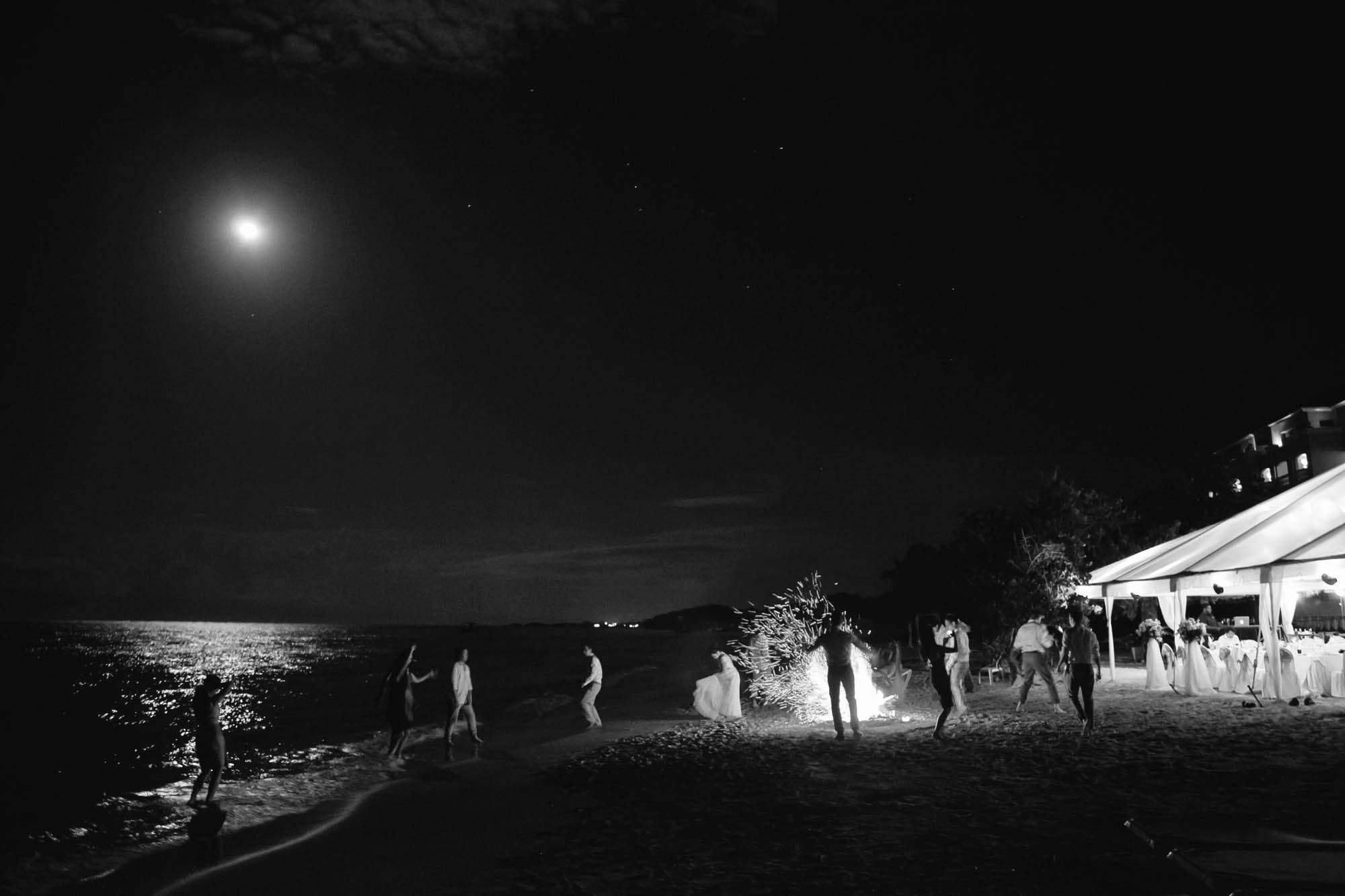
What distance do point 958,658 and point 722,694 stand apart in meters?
4.53

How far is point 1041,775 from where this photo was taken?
30.1 feet

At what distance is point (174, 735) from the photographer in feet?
105

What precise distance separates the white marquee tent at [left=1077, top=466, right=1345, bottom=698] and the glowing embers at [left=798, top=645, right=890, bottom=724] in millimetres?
6276

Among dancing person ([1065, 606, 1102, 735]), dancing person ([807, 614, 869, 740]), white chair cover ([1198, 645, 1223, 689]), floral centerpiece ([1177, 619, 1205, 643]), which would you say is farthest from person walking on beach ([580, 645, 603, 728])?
floral centerpiece ([1177, 619, 1205, 643])

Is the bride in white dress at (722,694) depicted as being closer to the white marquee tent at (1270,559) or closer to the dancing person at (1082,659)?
the dancing person at (1082,659)

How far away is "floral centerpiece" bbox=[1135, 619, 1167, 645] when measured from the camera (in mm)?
22109

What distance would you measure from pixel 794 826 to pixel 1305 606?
28673 millimetres

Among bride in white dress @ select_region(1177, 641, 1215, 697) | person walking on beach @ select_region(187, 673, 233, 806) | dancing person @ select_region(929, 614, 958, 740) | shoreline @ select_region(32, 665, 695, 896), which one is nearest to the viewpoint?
shoreline @ select_region(32, 665, 695, 896)

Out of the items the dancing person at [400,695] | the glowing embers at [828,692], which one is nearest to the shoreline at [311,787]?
the dancing person at [400,695]

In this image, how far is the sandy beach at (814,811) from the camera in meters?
6.35

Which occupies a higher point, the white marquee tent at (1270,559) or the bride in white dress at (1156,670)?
the white marquee tent at (1270,559)

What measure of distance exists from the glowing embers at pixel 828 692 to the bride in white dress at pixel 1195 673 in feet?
20.8

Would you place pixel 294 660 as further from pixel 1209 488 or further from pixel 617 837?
pixel 617 837

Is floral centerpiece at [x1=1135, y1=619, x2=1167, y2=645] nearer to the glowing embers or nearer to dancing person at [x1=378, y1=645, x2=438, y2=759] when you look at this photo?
the glowing embers
